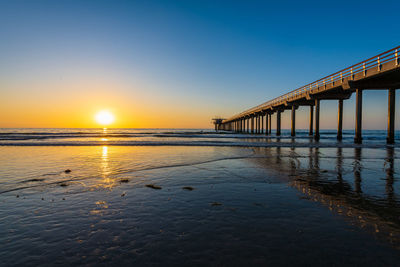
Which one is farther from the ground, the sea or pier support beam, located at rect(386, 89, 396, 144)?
pier support beam, located at rect(386, 89, 396, 144)

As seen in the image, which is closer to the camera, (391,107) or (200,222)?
Answer: (200,222)

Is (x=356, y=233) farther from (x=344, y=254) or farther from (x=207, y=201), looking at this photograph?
(x=207, y=201)

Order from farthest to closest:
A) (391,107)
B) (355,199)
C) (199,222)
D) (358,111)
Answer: (358,111)
(391,107)
(355,199)
(199,222)

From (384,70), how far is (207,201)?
63.5ft

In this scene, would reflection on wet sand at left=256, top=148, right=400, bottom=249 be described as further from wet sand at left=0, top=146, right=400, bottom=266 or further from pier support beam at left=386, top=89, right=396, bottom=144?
pier support beam at left=386, top=89, right=396, bottom=144

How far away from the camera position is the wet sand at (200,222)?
2.55 meters

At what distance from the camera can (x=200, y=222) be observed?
3475 mm

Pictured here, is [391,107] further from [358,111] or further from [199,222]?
[199,222]

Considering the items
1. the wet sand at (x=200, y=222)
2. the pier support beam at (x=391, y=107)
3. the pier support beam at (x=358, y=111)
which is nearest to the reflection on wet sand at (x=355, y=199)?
the wet sand at (x=200, y=222)

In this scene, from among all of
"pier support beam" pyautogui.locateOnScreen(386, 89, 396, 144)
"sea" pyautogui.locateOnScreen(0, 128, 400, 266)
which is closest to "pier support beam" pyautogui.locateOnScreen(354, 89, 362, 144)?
"pier support beam" pyautogui.locateOnScreen(386, 89, 396, 144)

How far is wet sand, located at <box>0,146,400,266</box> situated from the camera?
2549mm

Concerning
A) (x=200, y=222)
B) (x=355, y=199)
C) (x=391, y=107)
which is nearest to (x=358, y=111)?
(x=391, y=107)

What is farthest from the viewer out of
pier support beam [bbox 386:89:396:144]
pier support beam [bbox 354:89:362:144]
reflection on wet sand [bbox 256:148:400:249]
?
pier support beam [bbox 354:89:362:144]

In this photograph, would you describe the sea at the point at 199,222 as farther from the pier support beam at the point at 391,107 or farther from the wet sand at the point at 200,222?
the pier support beam at the point at 391,107
